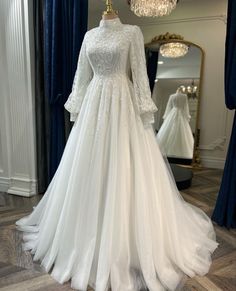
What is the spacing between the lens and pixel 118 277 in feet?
4.57

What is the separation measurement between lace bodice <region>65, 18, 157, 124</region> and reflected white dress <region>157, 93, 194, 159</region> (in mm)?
2467

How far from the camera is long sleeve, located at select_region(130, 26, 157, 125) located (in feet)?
4.92

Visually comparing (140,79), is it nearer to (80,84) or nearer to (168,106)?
(80,84)

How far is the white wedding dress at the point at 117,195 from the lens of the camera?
143cm

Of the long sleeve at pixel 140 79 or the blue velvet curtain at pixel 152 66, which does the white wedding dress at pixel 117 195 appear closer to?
the long sleeve at pixel 140 79

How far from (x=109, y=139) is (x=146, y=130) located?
237 millimetres

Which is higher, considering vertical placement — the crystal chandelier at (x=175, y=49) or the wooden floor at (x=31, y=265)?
the crystal chandelier at (x=175, y=49)

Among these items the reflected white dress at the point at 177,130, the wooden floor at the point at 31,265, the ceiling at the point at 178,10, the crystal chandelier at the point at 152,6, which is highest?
the ceiling at the point at 178,10

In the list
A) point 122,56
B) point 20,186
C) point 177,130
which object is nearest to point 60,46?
point 122,56

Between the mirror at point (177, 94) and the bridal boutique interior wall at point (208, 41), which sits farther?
the mirror at point (177, 94)

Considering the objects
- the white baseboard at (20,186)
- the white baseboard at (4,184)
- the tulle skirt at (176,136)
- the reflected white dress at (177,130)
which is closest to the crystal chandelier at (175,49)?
the reflected white dress at (177,130)

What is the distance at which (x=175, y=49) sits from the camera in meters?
3.87

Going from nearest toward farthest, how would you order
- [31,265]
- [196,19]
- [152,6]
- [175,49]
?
[31,265] < [152,6] < [196,19] < [175,49]

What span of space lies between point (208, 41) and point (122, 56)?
9.13 feet
